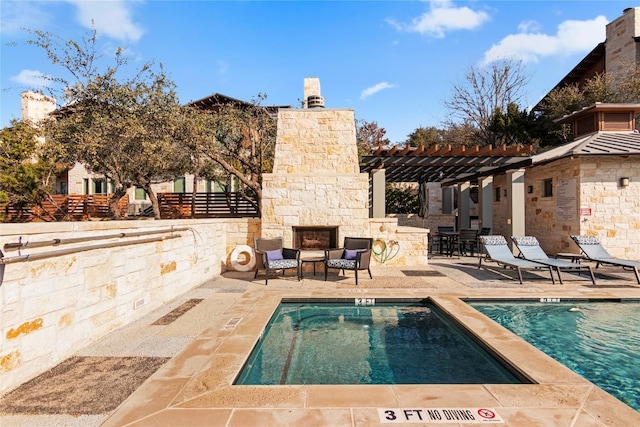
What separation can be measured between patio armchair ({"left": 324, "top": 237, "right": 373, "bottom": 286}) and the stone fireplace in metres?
0.57

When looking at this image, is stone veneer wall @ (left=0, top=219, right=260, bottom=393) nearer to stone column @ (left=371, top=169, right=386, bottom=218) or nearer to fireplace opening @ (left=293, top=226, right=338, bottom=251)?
fireplace opening @ (left=293, top=226, right=338, bottom=251)

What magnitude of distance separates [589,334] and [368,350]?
3.09 meters

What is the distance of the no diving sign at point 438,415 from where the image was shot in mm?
2268

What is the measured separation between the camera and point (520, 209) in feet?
35.0

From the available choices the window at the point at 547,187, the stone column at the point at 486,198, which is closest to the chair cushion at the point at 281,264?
the stone column at the point at 486,198

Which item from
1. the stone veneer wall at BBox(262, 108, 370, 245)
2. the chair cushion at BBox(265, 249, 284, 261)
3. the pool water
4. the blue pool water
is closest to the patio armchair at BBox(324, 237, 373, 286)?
the stone veneer wall at BBox(262, 108, 370, 245)

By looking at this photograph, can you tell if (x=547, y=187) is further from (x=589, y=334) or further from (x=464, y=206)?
(x=589, y=334)

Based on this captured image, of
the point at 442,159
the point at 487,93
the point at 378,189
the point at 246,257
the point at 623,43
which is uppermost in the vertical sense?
the point at 623,43

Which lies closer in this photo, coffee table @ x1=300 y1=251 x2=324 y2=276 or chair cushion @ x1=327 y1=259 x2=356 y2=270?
chair cushion @ x1=327 y1=259 x2=356 y2=270

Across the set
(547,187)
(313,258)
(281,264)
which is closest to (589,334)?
(313,258)

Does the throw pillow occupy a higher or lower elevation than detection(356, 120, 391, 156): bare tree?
lower

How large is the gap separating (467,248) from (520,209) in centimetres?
346

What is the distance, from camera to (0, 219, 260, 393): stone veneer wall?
9.23ft

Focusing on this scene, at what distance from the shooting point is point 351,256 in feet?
26.7
